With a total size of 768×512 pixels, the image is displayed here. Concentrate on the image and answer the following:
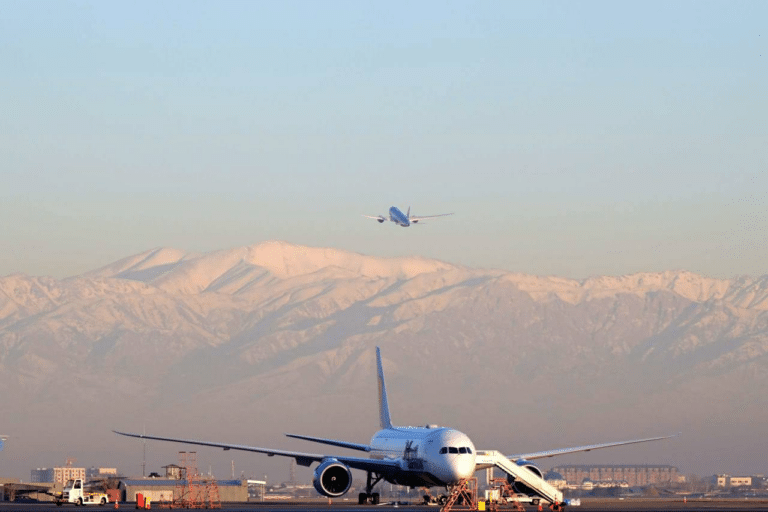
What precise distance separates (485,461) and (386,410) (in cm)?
2993

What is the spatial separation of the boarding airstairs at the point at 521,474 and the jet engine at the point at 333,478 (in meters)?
11.9

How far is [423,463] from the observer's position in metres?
99.9

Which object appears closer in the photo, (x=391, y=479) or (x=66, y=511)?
(x=66, y=511)

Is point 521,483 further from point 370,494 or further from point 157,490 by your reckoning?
point 157,490

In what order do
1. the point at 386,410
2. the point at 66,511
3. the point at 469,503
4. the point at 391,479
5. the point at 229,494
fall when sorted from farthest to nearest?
the point at 229,494
the point at 386,410
the point at 391,479
the point at 469,503
the point at 66,511

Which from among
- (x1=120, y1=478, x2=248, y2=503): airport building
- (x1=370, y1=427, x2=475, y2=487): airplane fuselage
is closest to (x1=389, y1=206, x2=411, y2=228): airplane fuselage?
(x1=120, y1=478, x2=248, y2=503): airport building

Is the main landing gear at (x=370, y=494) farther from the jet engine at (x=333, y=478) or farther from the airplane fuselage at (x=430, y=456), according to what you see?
the jet engine at (x=333, y=478)

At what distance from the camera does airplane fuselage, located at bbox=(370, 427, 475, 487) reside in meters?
96.3

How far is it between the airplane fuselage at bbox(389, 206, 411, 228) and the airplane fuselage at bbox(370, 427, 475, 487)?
85.4 m

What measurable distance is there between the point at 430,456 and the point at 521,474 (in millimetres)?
8509

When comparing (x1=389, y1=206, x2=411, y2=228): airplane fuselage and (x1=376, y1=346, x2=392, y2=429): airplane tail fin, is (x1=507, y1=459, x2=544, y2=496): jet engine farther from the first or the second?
(x1=389, y1=206, x2=411, y2=228): airplane fuselage

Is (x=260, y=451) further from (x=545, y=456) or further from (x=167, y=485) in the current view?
(x=167, y=485)

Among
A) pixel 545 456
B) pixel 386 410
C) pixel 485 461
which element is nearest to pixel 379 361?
pixel 386 410

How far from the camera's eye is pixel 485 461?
100812mm
